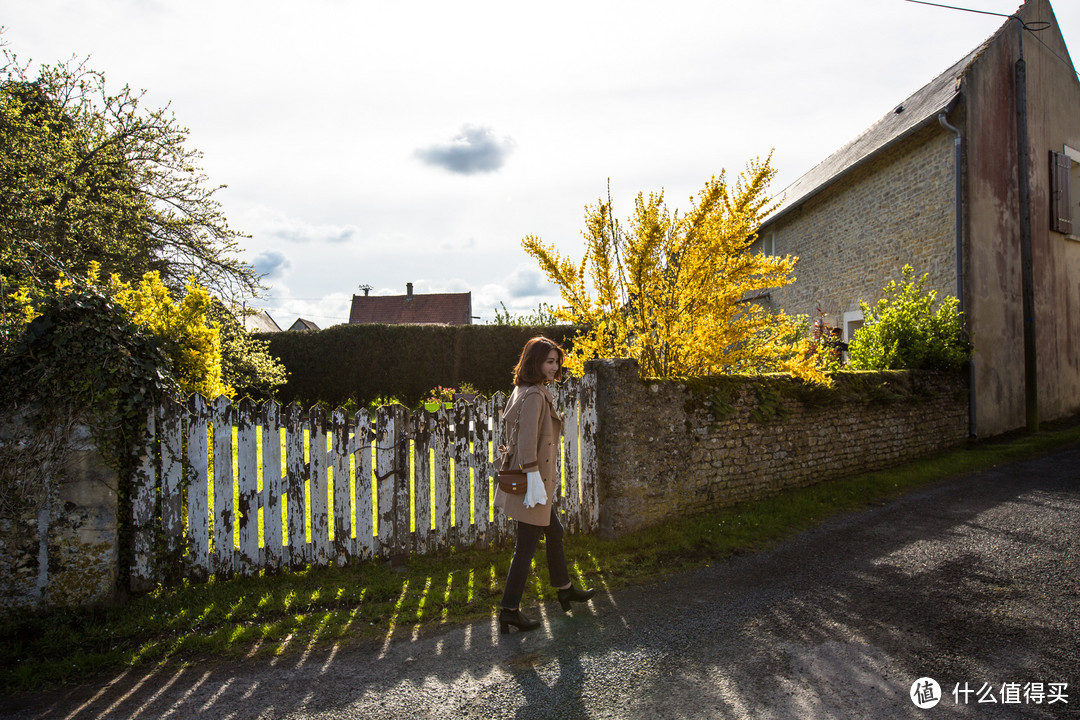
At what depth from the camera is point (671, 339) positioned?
21.2ft

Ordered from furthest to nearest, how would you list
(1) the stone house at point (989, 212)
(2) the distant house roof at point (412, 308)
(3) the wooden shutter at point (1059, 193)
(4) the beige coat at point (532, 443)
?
1. (2) the distant house roof at point (412, 308)
2. (3) the wooden shutter at point (1059, 193)
3. (1) the stone house at point (989, 212)
4. (4) the beige coat at point (532, 443)

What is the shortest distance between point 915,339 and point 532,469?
29.4 ft

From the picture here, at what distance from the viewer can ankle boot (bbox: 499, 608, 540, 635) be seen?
3.52 meters

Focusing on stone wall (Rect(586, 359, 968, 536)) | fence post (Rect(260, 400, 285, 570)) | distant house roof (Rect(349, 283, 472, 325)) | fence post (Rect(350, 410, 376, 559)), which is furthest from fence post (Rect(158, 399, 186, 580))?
distant house roof (Rect(349, 283, 472, 325))

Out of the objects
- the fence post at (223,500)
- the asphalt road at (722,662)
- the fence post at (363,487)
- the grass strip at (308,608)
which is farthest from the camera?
the fence post at (363,487)

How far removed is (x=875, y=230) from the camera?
1291cm

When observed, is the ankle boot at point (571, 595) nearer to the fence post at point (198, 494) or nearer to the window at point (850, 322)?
the fence post at point (198, 494)

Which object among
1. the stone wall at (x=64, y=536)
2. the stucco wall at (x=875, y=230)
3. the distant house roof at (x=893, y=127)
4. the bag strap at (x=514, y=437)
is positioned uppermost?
the distant house roof at (x=893, y=127)

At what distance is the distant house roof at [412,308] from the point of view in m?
39.0

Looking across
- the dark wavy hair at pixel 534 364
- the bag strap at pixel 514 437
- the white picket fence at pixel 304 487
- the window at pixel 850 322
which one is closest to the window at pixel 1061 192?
the window at pixel 850 322

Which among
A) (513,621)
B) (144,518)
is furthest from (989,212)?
(144,518)

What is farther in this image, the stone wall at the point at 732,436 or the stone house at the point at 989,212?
the stone house at the point at 989,212

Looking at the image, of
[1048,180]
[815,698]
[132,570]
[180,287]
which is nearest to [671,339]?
[815,698]

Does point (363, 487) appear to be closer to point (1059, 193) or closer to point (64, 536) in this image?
point (64, 536)
